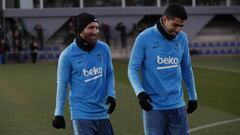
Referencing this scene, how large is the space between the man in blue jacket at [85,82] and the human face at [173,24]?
2.21 feet

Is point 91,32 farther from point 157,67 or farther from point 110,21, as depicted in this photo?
point 110,21

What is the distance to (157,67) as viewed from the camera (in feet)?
18.5

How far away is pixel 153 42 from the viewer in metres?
5.64

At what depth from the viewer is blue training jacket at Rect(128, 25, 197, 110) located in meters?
5.63

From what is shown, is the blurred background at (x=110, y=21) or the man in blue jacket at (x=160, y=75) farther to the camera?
the blurred background at (x=110, y=21)

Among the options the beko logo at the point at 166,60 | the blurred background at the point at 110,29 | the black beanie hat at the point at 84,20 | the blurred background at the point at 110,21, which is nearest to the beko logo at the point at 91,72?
the black beanie hat at the point at 84,20

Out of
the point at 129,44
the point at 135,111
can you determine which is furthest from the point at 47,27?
the point at 135,111

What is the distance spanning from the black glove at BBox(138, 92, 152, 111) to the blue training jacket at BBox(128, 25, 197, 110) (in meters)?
0.13

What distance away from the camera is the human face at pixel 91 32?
5492 mm

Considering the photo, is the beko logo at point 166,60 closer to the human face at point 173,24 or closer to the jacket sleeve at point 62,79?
the human face at point 173,24

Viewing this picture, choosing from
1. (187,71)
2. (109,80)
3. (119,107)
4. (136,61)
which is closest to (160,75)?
(136,61)

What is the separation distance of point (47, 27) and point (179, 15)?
116 ft

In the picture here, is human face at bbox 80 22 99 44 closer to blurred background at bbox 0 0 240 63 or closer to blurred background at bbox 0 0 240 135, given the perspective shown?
blurred background at bbox 0 0 240 135

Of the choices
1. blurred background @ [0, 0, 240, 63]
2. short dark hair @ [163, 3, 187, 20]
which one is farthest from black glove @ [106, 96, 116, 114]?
blurred background @ [0, 0, 240, 63]
